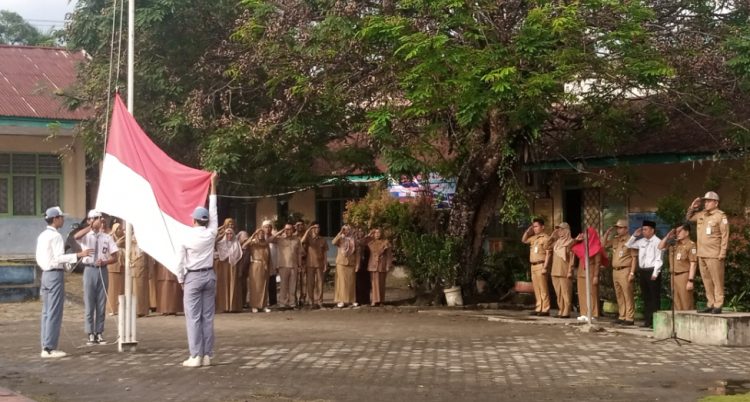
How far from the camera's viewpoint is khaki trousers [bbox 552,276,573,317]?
17203mm

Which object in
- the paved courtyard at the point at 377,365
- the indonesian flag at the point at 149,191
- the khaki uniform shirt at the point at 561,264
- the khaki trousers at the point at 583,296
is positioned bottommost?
the paved courtyard at the point at 377,365

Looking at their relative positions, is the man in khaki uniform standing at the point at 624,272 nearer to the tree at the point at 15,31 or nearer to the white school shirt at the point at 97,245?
the white school shirt at the point at 97,245

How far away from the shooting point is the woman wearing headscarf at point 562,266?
674 inches

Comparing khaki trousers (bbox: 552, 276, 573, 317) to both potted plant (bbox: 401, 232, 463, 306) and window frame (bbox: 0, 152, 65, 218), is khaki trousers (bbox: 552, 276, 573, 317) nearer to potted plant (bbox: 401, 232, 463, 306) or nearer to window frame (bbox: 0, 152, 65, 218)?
potted plant (bbox: 401, 232, 463, 306)

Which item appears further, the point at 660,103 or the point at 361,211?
the point at 361,211

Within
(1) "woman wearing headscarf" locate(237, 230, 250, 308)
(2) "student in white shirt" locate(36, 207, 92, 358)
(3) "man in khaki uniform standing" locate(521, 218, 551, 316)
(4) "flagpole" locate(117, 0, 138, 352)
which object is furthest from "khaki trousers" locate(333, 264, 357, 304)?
(2) "student in white shirt" locate(36, 207, 92, 358)

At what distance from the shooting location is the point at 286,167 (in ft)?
73.6

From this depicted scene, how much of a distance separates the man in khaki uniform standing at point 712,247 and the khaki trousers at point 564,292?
3607 mm

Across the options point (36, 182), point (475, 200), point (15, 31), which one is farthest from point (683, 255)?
point (15, 31)

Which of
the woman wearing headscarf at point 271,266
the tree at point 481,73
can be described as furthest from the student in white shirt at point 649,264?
the woman wearing headscarf at point 271,266

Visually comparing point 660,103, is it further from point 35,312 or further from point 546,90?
point 35,312

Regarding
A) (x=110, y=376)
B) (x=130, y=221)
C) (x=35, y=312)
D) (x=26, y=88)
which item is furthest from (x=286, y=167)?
(x=110, y=376)

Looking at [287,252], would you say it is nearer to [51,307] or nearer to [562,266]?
[562,266]

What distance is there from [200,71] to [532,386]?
505 inches
